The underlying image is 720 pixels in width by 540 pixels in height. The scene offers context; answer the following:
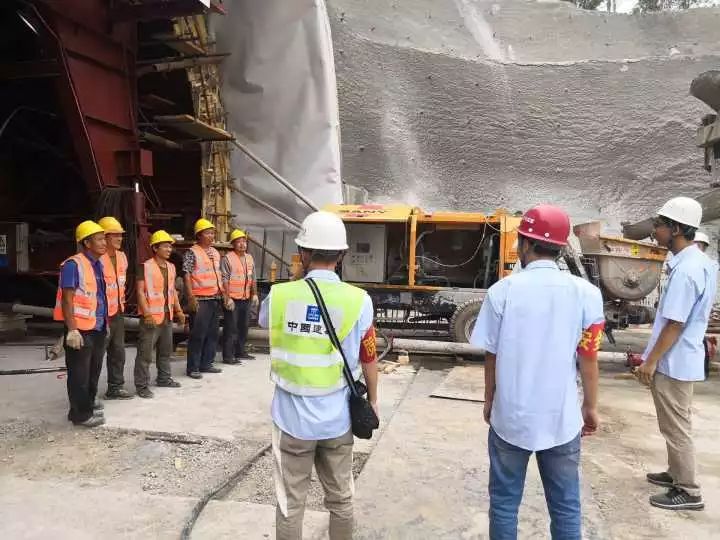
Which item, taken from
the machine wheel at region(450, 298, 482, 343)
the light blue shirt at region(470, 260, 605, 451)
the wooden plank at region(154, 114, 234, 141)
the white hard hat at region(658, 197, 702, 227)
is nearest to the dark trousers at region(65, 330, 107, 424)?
the light blue shirt at region(470, 260, 605, 451)

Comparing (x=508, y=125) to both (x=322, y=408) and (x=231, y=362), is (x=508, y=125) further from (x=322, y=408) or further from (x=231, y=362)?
(x=322, y=408)

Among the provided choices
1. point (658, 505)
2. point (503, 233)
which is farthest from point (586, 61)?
point (658, 505)

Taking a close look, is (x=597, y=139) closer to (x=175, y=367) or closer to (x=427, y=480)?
(x=175, y=367)

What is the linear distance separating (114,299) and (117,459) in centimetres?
148

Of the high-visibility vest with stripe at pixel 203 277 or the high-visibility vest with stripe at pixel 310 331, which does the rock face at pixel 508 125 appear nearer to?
the high-visibility vest with stripe at pixel 203 277

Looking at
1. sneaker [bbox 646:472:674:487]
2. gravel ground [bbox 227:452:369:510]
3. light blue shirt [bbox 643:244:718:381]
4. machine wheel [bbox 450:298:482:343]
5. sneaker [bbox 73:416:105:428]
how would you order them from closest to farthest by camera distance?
1. light blue shirt [bbox 643:244:718:381]
2. gravel ground [bbox 227:452:369:510]
3. sneaker [bbox 646:472:674:487]
4. sneaker [bbox 73:416:105:428]
5. machine wheel [bbox 450:298:482:343]

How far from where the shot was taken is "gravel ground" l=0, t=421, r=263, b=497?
11.9ft

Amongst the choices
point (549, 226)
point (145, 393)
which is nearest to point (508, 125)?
point (145, 393)

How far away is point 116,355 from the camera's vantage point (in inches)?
216

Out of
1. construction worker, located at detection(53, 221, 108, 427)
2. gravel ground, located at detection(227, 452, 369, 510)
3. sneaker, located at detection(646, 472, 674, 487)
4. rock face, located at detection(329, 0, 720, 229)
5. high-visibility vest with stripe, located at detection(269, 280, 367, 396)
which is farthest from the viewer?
rock face, located at detection(329, 0, 720, 229)

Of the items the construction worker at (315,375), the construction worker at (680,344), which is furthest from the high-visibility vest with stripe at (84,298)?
the construction worker at (680,344)

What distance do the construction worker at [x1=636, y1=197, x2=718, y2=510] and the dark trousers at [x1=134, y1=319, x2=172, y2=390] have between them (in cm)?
443

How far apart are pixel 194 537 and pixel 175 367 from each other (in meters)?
4.53

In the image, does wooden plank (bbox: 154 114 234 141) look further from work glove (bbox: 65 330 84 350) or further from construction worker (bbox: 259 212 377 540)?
construction worker (bbox: 259 212 377 540)
